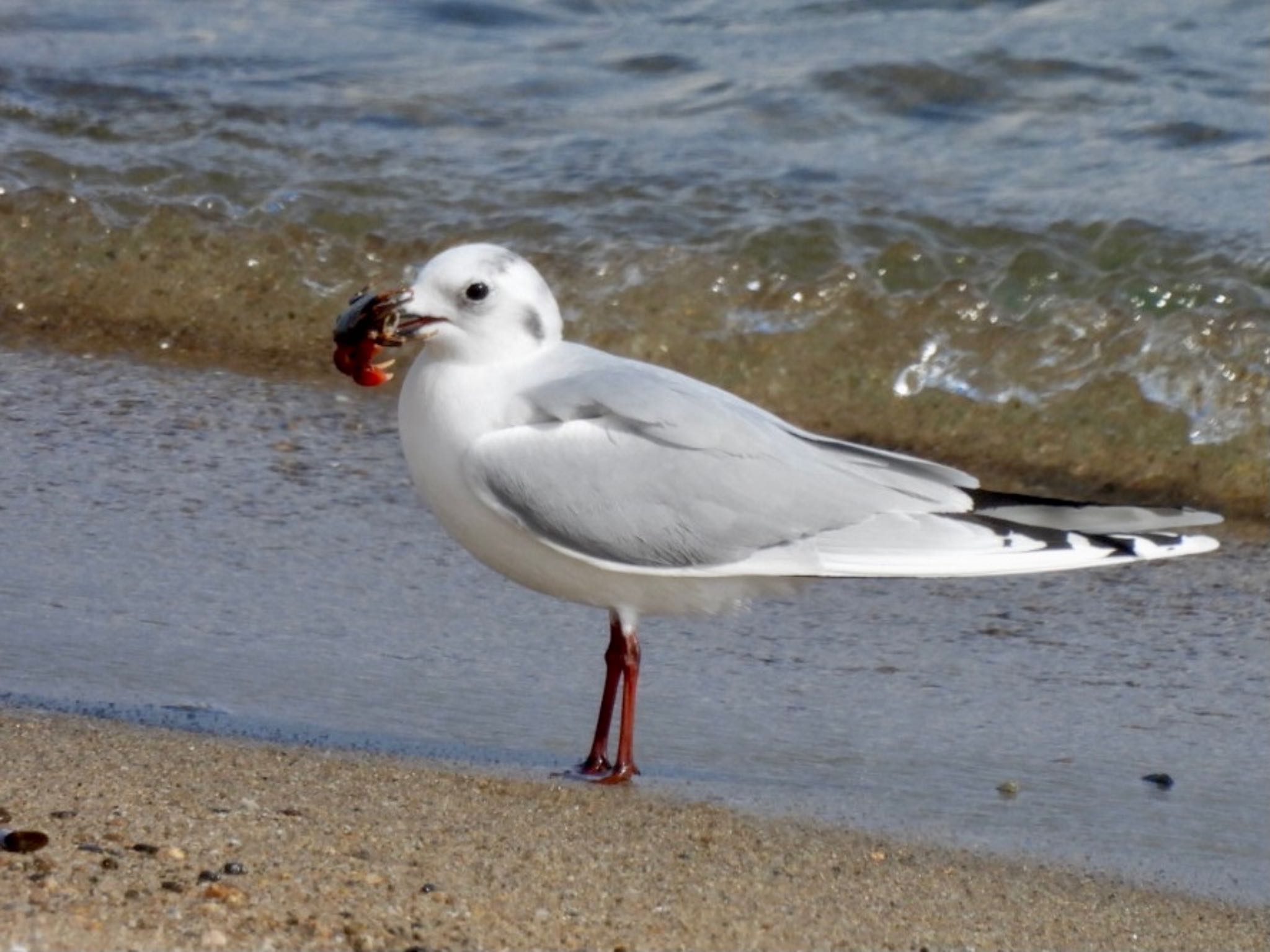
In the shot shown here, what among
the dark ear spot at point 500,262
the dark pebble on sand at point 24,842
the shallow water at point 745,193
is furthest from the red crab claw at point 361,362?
the shallow water at point 745,193

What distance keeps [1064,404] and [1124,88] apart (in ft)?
7.56

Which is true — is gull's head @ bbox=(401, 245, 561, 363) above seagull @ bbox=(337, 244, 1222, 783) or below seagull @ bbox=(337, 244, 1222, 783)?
above

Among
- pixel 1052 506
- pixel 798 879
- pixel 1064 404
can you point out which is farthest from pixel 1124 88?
pixel 798 879

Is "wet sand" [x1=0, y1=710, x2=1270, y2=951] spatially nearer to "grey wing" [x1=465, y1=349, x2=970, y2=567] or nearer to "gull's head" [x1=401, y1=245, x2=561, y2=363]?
"grey wing" [x1=465, y1=349, x2=970, y2=567]

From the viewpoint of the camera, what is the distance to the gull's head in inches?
152

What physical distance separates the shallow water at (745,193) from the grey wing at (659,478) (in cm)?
200

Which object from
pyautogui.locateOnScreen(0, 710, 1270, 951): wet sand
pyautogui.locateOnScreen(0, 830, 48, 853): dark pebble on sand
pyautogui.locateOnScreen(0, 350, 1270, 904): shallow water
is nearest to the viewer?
pyautogui.locateOnScreen(0, 710, 1270, 951): wet sand

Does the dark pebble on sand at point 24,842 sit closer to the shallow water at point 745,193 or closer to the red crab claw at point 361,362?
the red crab claw at point 361,362

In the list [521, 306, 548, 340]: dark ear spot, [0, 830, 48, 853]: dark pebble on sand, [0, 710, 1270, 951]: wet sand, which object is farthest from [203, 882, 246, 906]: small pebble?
[521, 306, 548, 340]: dark ear spot

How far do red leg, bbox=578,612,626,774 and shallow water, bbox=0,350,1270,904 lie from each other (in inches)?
3.0

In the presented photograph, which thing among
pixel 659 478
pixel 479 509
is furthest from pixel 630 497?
pixel 479 509

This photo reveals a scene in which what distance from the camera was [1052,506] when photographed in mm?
4016

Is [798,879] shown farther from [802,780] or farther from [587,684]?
[587,684]

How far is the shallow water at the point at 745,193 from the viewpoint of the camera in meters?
6.27
